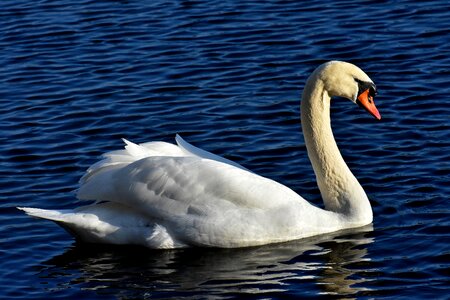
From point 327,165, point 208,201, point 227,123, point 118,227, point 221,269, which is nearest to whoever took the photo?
point 221,269

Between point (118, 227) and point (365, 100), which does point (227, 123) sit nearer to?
point (365, 100)

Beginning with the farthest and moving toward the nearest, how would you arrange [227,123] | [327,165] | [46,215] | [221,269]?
[227,123]
[327,165]
[46,215]
[221,269]

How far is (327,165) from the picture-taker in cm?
1169

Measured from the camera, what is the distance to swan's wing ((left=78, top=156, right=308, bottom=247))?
11.0 m

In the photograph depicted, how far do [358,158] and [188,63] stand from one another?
4.25 metres

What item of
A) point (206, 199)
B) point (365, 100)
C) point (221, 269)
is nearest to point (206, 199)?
point (206, 199)

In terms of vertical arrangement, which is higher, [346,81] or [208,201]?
[346,81]

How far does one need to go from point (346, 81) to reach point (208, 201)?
1707mm

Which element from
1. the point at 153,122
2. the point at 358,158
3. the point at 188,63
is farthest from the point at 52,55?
the point at 358,158

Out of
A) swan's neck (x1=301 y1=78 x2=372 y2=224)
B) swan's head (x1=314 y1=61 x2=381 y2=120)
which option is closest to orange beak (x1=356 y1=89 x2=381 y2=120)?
swan's head (x1=314 y1=61 x2=381 y2=120)

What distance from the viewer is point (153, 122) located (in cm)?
1469

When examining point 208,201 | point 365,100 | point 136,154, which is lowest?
point 208,201

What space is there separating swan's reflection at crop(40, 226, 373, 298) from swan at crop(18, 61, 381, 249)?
118mm

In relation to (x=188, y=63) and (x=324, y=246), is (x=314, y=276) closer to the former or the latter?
(x=324, y=246)
